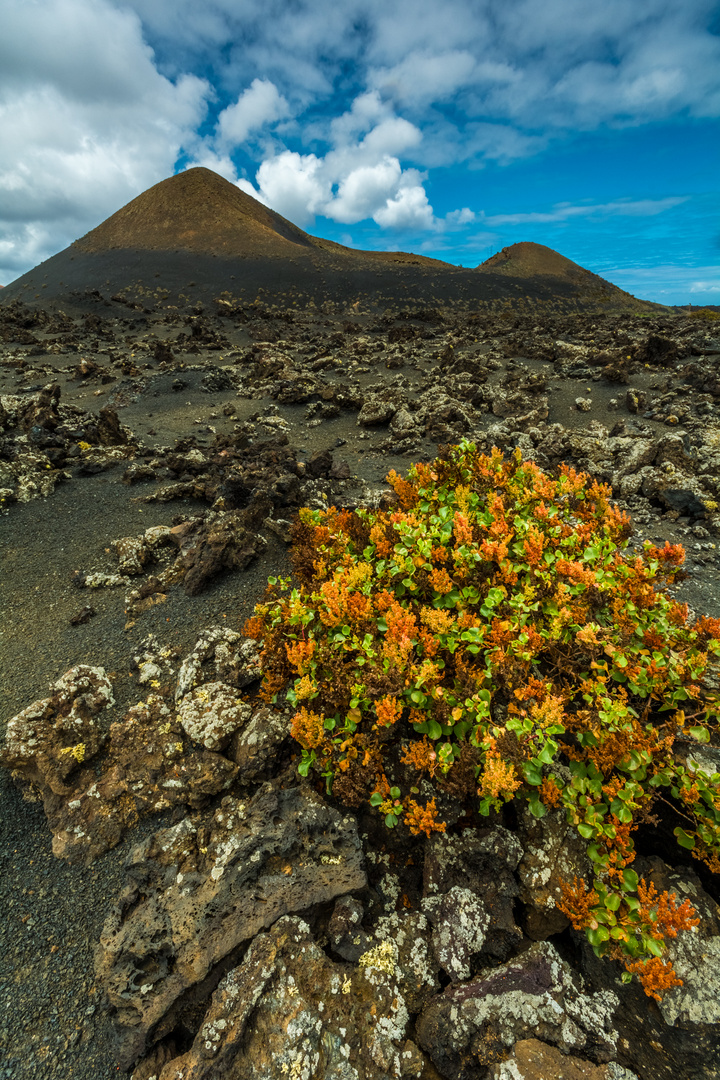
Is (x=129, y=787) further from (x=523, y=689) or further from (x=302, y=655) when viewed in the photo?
(x=523, y=689)

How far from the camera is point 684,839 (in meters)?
2.23

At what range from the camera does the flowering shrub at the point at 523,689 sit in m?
2.20

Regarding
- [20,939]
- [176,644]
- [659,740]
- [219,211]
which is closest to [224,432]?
[176,644]

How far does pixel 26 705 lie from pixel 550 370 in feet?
50.2

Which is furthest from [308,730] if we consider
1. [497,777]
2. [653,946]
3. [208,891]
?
[653,946]

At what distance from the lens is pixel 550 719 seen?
2236 mm

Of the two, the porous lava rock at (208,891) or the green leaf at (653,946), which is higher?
the green leaf at (653,946)

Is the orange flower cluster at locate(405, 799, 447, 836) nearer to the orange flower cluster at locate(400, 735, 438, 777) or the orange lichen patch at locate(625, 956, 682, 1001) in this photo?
the orange flower cluster at locate(400, 735, 438, 777)

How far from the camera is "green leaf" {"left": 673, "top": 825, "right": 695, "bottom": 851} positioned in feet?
7.20

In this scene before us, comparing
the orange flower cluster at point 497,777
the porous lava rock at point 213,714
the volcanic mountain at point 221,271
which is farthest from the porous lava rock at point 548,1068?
the volcanic mountain at point 221,271

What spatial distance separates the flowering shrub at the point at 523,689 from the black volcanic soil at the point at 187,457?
1.78 metres

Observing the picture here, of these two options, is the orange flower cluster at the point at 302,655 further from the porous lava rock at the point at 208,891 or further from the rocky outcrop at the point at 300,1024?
the rocky outcrop at the point at 300,1024

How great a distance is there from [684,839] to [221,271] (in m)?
51.3

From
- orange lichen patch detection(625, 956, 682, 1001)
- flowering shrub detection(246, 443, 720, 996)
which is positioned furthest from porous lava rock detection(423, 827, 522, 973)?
orange lichen patch detection(625, 956, 682, 1001)
